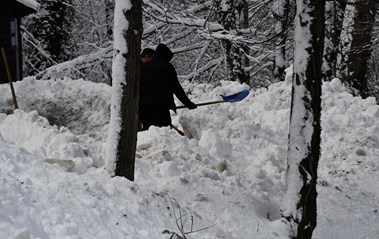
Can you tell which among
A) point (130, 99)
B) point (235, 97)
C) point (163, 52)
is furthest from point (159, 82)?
point (130, 99)

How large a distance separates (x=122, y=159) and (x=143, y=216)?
120 cm

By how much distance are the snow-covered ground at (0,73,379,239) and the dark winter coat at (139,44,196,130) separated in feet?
2.65

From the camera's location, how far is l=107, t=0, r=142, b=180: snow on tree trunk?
5.45 metres

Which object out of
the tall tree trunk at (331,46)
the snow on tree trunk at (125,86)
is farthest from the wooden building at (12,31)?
the snow on tree trunk at (125,86)

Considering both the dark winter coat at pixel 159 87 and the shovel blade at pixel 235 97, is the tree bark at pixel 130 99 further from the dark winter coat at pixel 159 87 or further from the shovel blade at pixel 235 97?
the shovel blade at pixel 235 97

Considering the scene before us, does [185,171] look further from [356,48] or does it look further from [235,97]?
[356,48]

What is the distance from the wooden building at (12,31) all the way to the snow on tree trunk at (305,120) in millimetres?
12505

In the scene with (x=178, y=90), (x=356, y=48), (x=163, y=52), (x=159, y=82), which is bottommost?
(x=178, y=90)

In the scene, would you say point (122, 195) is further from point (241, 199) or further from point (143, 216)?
point (241, 199)

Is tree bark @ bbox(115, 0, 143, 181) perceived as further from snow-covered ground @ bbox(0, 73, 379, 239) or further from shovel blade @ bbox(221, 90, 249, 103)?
shovel blade @ bbox(221, 90, 249, 103)

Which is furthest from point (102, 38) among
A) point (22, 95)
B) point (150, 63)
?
point (150, 63)

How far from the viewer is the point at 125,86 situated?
18.1 ft

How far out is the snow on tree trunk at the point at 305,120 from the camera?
499 centimetres

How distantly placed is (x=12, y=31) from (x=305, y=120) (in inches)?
535
